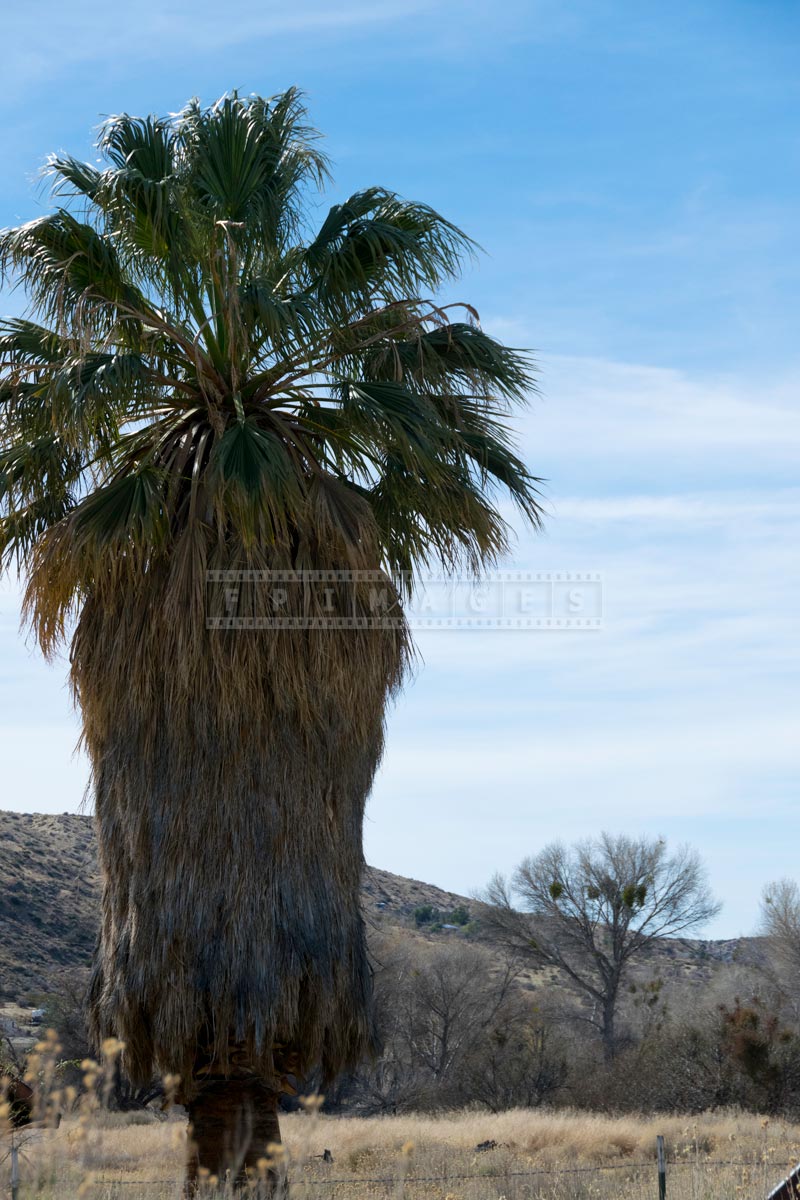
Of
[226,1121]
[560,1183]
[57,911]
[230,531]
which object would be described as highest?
[230,531]

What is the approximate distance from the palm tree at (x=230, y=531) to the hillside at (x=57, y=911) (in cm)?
1699

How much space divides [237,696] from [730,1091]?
19.7 m

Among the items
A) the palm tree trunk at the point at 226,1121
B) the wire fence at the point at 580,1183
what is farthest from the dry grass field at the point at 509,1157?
the palm tree trunk at the point at 226,1121

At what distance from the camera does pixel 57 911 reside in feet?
123

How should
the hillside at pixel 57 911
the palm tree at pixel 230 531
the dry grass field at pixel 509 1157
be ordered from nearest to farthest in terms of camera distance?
the palm tree at pixel 230 531 < the dry grass field at pixel 509 1157 < the hillside at pixel 57 911

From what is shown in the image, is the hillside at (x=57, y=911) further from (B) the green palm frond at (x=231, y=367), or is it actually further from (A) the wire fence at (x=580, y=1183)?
(B) the green palm frond at (x=231, y=367)

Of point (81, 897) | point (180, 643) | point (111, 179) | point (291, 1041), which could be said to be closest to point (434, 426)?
point (180, 643)

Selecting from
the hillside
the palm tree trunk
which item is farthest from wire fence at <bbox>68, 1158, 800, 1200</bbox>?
the hillside

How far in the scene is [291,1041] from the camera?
9.09 metres

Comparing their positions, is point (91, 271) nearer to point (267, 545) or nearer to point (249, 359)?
point (249, 359)

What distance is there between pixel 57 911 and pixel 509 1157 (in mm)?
24455

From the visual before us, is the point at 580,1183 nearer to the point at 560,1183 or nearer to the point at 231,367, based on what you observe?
the point at 560,1183

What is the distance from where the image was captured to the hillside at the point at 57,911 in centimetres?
3425

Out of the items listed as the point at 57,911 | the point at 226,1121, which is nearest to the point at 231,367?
the point at 226,1121
